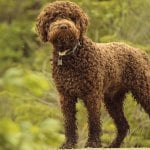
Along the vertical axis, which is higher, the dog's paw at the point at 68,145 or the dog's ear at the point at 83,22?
the dog's ear at the point at 83,22

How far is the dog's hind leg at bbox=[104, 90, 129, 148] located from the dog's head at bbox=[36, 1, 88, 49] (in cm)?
136

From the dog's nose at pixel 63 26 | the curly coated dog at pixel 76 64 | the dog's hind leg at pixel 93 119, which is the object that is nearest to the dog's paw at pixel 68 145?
the curly coated dog at pixel 76 64

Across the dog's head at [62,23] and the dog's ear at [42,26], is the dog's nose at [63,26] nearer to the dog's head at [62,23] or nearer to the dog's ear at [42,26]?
the dog's head at [62,23]

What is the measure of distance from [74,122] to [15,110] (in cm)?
644

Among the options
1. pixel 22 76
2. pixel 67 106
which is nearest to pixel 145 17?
pixel 67 106

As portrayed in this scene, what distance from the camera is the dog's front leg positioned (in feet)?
23.2

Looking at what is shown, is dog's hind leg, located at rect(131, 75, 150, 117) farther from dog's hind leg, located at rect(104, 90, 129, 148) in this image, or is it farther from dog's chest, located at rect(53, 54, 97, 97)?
dog's chest, located at rect(53, 54, 97, 97)

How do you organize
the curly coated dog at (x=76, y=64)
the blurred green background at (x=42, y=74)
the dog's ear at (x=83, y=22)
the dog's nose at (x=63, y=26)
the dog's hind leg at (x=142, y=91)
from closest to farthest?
the blurred green background at (x=42, y=74) → the dog's nose at (x=63, y=26) → the curly coated dog at (x=76, y=64) → the dog's ear at (x=83, y=22) → the dog's hind leg at (x=142, y=91)

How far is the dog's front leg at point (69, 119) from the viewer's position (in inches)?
278

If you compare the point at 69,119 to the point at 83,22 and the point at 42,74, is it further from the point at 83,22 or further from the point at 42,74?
the point at 42,74

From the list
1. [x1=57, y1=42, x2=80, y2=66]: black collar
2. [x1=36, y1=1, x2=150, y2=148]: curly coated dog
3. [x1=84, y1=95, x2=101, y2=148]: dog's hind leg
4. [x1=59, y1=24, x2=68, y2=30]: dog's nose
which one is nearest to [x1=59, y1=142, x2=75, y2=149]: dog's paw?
[x1=36, y1=1, x2=150, y2=148]: curly coated dog

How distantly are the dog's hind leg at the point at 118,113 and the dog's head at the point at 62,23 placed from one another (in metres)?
1.36

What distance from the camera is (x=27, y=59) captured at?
832 inches

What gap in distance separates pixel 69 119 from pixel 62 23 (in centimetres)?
118
